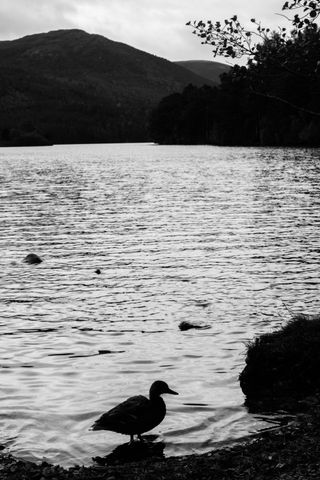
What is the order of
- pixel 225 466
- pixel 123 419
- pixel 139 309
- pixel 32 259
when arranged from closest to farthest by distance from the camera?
pixel 225 466, pixel 123 419, pixel 139 309, pixel 32 259

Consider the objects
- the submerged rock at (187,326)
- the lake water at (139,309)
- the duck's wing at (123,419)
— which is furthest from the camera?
the submerged rock at (187,326)

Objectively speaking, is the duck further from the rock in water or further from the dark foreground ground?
the rock in water

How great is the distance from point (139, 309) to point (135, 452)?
9.66 metres

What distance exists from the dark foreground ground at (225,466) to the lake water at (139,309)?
2.37 ft

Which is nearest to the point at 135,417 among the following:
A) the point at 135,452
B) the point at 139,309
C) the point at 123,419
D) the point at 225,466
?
the point at 123,419

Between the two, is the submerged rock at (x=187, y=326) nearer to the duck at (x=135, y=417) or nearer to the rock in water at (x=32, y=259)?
the duck at (x=135, y=417)

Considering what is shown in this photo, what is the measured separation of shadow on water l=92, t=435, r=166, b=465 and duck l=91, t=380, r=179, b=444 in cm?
16

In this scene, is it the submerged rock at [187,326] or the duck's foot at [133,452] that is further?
the submerged rock at [187,326]

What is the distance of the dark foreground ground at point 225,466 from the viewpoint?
34.2ft

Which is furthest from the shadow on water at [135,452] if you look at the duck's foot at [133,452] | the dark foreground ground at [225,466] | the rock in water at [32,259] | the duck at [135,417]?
the rock in water at [32,259]

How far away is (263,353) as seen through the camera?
49.5 ft

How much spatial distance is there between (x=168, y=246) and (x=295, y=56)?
22.6 metres

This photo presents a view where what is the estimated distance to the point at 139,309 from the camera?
21875 millimetres

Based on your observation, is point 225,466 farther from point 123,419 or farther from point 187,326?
point 187,326
